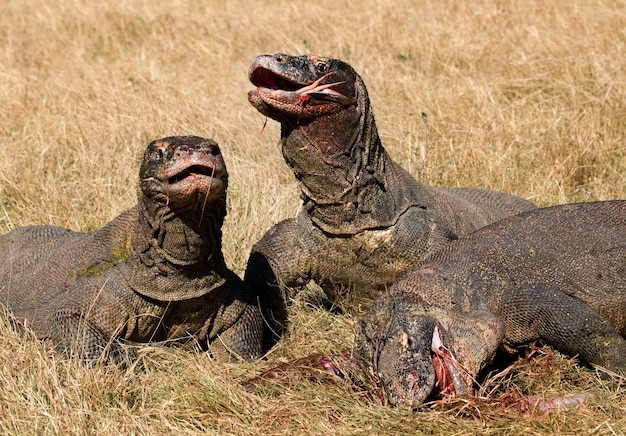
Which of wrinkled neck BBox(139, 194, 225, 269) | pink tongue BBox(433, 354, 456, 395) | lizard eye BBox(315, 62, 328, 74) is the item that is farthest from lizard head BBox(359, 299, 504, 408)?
lizard eye BBox(315, 62, 328, 74)

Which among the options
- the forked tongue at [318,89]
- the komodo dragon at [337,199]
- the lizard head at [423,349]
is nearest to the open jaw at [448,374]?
the lizard head at [423,349]

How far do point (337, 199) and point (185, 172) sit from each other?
3.92ft

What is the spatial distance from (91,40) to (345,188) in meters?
7.56

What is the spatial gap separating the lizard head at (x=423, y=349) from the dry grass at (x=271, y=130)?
0.11 metres

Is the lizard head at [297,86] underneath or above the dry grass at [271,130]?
above

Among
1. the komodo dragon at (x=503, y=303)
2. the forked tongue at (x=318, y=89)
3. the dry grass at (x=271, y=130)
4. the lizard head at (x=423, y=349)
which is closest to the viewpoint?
the lizard head at (x=423, y=349)

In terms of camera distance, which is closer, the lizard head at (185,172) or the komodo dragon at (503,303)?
the komodo dragon at (503,303)

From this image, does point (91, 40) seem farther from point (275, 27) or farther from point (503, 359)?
point (503, 359)

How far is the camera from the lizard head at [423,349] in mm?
4621

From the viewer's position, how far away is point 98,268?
5.86 meters

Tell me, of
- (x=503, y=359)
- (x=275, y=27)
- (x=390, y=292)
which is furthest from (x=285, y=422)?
(x=275, y=27)

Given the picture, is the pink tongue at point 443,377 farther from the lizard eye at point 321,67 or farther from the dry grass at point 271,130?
the lizard eye at point 321,67

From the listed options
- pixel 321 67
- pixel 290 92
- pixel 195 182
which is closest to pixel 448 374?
pixel 195 182

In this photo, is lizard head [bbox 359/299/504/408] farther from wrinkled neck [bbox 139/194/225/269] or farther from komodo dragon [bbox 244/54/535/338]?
komodo dragon [bbox 244/54/535/338]
